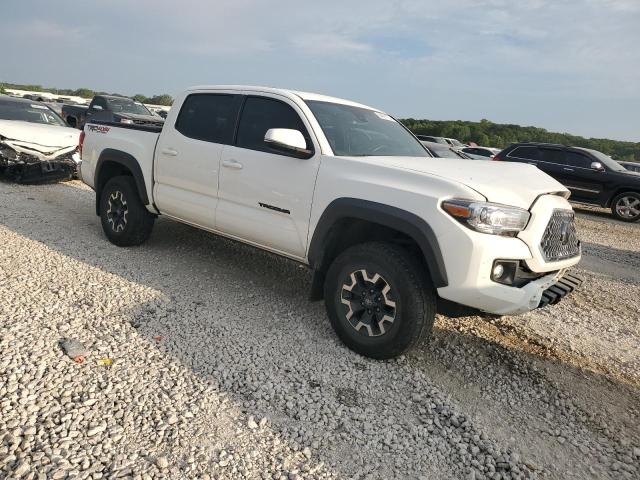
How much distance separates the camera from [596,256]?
771cm

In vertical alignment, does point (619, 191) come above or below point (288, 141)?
below

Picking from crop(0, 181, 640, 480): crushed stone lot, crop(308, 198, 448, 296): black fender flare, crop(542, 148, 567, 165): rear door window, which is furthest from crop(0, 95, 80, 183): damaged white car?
crop(542, 148, 567, 165): rear door window

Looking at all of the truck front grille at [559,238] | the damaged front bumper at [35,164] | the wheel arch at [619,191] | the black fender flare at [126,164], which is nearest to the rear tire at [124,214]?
the black fender flare at [126,164]

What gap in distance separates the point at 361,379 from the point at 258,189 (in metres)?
1.76

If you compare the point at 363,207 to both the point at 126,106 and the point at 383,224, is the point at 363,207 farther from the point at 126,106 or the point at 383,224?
the point at 126,106

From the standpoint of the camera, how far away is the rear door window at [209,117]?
15.2ft

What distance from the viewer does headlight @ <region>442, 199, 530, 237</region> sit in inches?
120

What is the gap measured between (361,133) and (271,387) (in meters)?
2.26

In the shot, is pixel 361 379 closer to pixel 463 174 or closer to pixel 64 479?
pixel 463 174

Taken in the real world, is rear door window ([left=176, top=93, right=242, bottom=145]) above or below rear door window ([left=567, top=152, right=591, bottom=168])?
below

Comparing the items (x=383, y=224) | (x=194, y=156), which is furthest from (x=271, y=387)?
(x=194, y=156)

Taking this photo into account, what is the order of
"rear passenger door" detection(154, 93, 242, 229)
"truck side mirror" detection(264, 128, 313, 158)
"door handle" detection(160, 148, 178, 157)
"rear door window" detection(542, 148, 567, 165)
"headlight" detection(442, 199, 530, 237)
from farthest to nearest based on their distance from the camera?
"rear door window" detection(542, 148, 567, 165) → "door handle" detection(160, 148, 178, 157) → "rear passenger door" detection(154, 93, 242, 229) → "truck side mirror" detection(264, 128, 313, 158) → "headlight" detection(442, 199, 530, 237)

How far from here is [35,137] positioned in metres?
8.87

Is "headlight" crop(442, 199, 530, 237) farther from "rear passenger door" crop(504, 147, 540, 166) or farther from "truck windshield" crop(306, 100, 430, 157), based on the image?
"rear passenger door" crop(504, 147, 540, 166)
